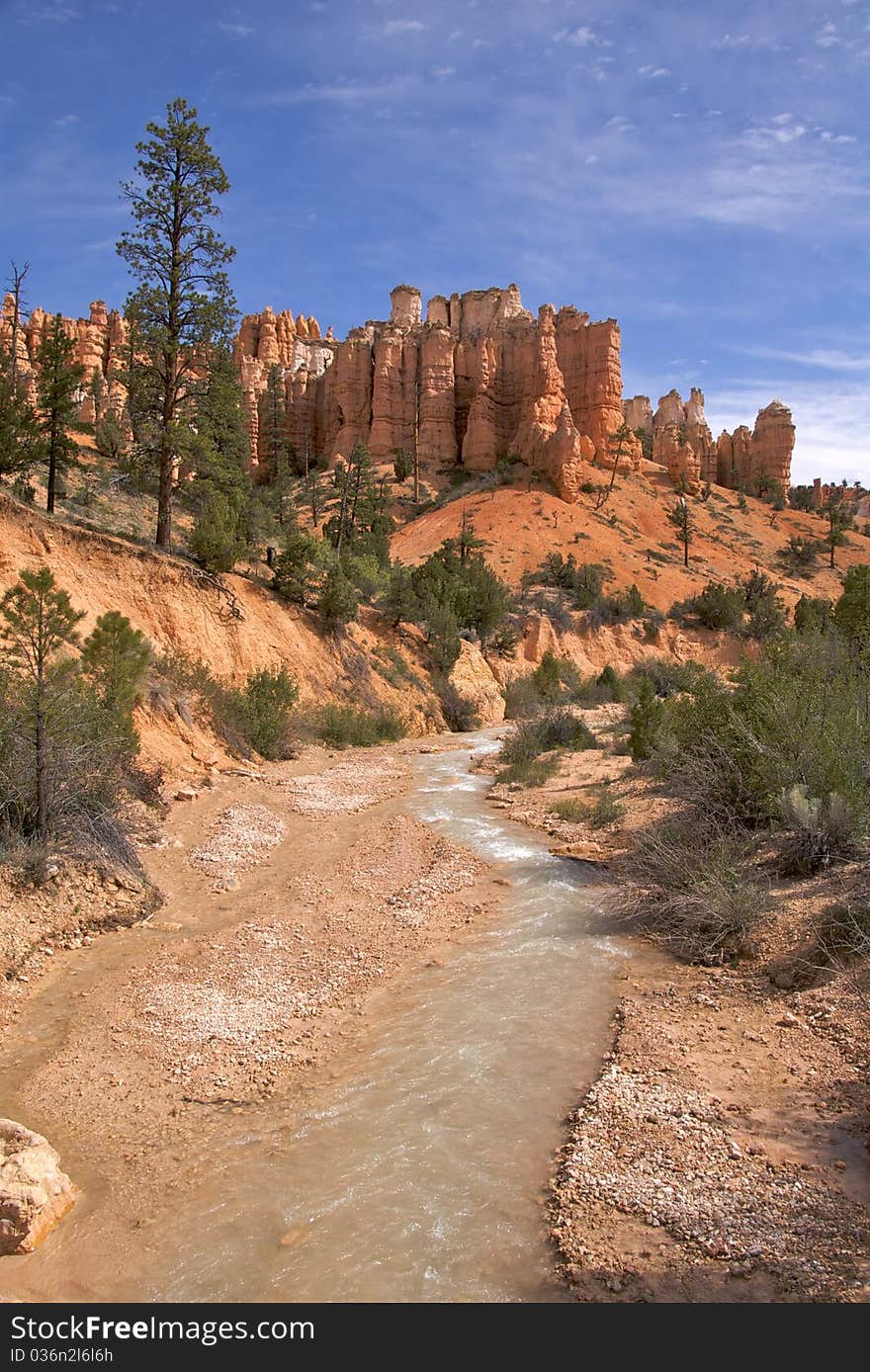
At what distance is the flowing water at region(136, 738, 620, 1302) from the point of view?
137 inches

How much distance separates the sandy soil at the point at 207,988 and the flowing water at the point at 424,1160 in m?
0.38

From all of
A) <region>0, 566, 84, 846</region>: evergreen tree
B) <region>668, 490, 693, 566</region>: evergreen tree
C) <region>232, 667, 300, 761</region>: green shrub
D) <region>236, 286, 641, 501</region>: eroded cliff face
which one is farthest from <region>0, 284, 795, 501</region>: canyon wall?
<region>0, 566, 84, 846</region>: evergreen tree

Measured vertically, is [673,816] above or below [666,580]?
below

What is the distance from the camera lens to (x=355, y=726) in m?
21.3

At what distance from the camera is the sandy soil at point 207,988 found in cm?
448

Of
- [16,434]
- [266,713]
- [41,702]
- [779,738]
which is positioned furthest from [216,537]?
[779,738]

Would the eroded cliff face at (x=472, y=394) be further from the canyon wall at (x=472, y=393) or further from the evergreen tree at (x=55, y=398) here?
the evergreen tree at (x=55, y=398)

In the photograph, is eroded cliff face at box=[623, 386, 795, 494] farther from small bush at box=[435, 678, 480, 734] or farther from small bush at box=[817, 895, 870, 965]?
small bush at box=[817, 895, 870, 965]

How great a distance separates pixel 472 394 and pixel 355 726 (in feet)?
162

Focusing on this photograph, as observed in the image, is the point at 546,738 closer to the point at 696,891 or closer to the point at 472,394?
the point at 696,891
